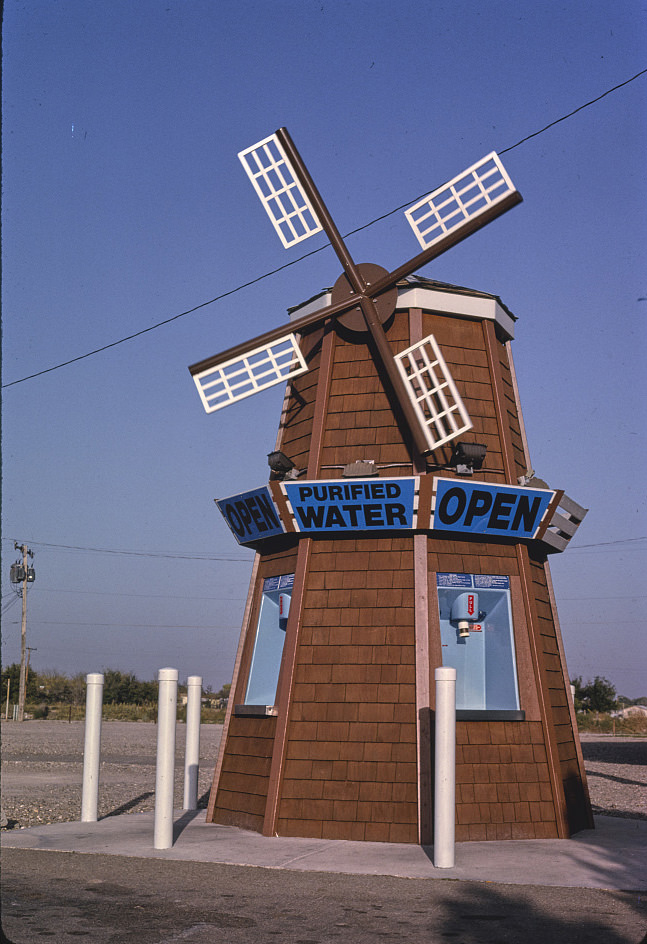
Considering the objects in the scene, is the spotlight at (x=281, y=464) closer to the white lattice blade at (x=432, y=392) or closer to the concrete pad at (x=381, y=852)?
the white lattice blade at (x=432, y=392)

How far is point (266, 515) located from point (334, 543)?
1.07m

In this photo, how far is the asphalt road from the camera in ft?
22.2

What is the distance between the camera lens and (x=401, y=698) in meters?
11.6

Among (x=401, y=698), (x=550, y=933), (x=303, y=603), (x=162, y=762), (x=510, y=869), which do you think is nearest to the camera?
(x=550, y=933)

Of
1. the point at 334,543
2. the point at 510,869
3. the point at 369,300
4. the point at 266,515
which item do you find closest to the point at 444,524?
the point at 334,543

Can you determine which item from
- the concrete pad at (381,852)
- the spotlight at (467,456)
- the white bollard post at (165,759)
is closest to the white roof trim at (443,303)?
the spotlight at (467,456)

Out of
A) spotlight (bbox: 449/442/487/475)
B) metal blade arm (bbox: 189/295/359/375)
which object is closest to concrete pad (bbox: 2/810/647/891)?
spotlight (bbox: 449/442/487/475)

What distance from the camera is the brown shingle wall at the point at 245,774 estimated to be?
12.1 metres

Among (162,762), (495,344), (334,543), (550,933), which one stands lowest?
(550,933)

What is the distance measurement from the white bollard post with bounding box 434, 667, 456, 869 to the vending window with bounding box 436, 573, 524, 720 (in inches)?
98.6

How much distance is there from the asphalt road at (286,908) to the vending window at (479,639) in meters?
3.98

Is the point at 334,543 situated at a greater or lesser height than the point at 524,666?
greater

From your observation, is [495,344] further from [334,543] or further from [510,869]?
[510,869]

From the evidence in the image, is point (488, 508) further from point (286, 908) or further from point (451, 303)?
point (286, 908)
